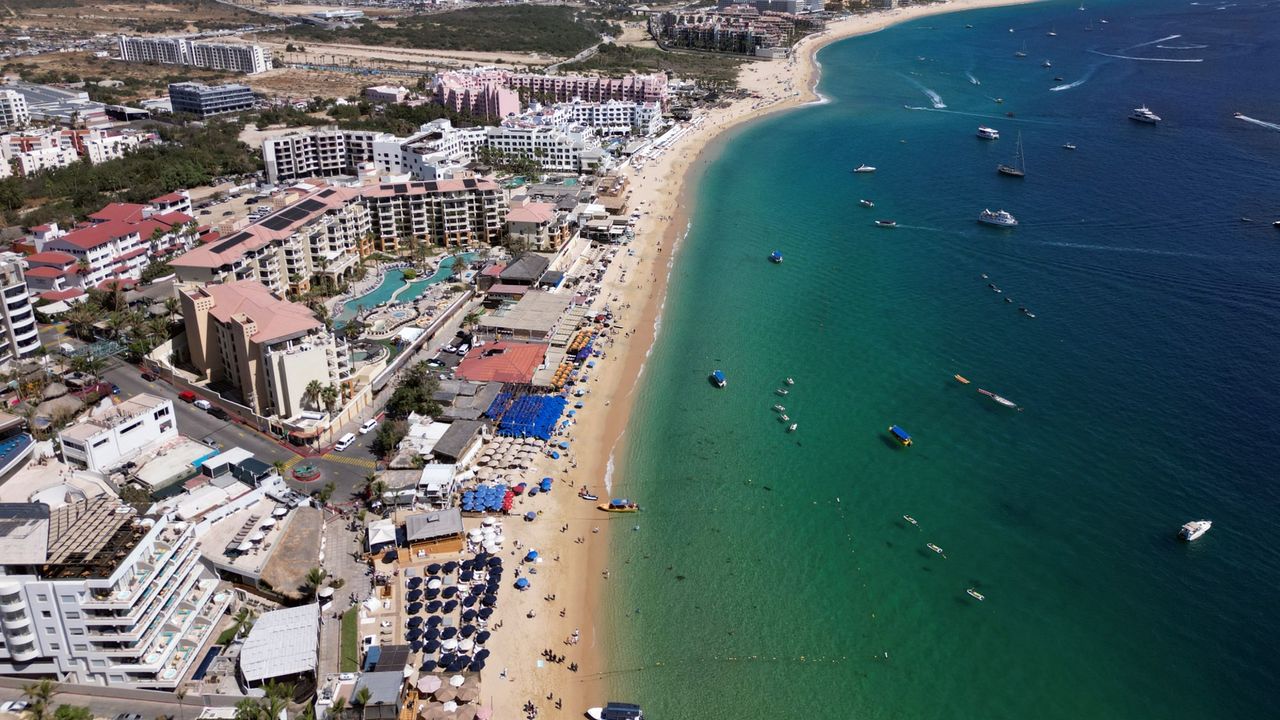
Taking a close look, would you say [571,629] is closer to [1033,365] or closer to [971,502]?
[971,502]

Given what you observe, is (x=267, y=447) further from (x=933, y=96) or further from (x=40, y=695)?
(x=933, y=96)

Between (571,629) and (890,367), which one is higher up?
(890,367)

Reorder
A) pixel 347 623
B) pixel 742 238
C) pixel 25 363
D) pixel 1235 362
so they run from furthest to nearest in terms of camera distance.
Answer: pixel 742 238, pixel 1235 362, pixel 25 363, pixel 347 623

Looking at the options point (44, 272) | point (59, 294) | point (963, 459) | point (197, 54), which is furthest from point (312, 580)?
point (197, 54)

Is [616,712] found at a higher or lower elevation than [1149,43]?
lower

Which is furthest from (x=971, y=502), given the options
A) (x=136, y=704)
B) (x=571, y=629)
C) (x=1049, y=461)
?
(x=136, y=704)

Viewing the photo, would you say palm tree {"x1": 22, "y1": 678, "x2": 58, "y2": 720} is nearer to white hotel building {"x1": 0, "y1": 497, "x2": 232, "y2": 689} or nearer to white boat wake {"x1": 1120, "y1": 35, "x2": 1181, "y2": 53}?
white hotel building {"x1": 0, "y1": 497, "x2": 232, "y2": 689}
